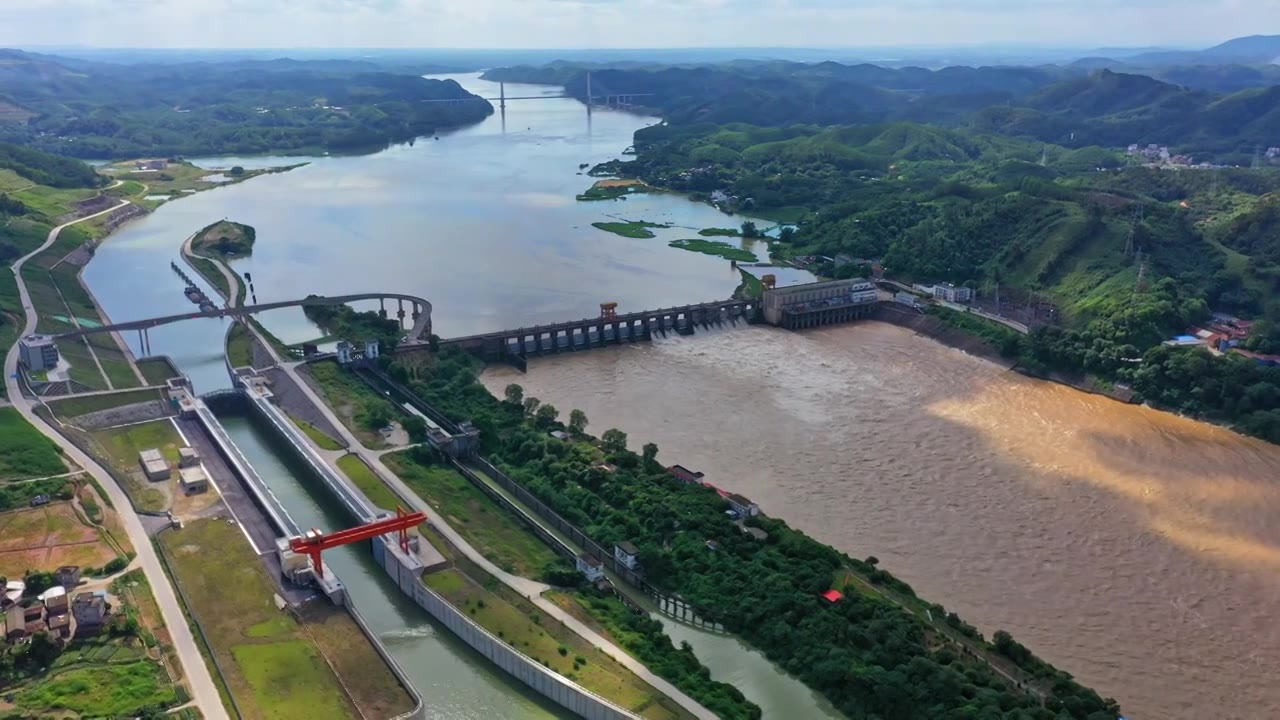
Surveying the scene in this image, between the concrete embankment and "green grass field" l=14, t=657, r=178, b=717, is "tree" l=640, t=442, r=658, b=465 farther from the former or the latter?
"green grass field" l=14, t=657, r=178, b=717

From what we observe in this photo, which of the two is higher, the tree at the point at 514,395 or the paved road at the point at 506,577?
the tree at the point at 514,395

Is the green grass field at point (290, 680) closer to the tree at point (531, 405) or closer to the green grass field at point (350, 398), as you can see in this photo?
the green grass field at point (350, 398)

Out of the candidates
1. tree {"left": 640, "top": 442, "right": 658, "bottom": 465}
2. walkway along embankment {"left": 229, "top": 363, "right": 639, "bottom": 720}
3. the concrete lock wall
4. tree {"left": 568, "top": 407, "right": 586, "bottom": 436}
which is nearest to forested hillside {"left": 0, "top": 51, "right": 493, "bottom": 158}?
walkway along embankment {"left": 229, "top": 363, "right": 639, "bottom": 720}

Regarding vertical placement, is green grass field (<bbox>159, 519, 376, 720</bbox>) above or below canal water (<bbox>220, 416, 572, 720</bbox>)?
above

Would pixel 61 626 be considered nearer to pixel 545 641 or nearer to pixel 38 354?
pixel 545 641

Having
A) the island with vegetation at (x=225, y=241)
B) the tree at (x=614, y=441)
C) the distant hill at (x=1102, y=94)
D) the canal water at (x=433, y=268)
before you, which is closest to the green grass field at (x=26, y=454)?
the canal water at (x=433, y=268)

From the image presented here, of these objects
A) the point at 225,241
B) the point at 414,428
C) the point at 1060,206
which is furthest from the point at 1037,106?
the point at 414,428
